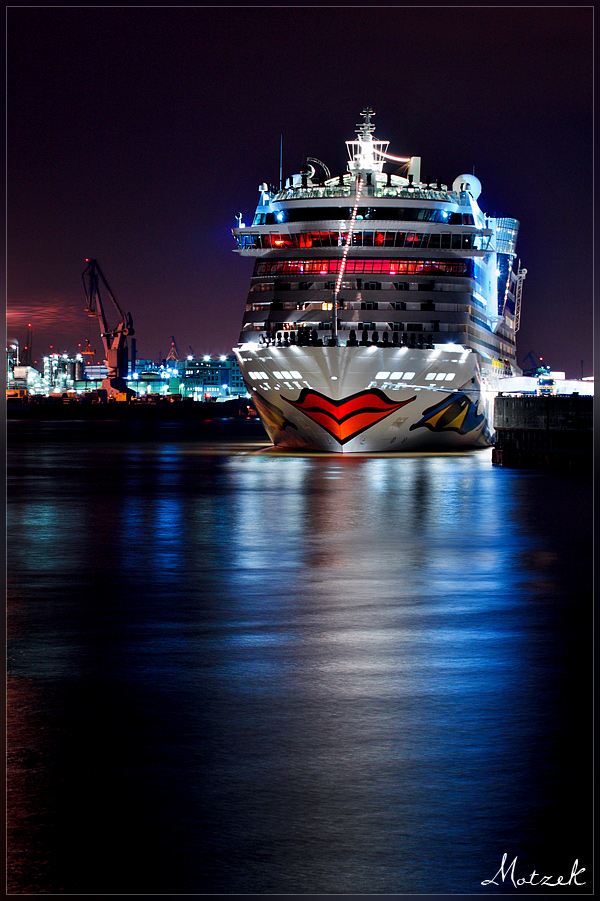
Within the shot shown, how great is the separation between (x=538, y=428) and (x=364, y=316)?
10557 mm

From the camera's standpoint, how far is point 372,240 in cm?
6106

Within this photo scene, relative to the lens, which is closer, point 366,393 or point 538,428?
point 366,393

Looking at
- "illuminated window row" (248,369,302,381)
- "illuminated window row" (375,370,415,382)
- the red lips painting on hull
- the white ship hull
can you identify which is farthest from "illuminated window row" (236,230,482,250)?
the red lips painting on hull

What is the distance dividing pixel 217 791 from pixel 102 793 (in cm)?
86

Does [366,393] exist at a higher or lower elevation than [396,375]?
lower

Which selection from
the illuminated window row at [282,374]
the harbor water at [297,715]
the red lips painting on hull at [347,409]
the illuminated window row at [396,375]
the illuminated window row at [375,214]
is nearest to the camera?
the harbor water at [297,715]

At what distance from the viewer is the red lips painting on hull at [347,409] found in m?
56.7

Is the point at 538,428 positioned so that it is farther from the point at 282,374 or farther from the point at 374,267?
the point at 282,374

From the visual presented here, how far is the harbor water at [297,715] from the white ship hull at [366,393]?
30.3 metres

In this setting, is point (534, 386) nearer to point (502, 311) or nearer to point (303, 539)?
point (502, 311)

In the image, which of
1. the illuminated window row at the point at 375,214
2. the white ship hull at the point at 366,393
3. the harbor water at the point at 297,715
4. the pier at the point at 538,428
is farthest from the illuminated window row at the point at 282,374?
the harbor water at the point at 297,715

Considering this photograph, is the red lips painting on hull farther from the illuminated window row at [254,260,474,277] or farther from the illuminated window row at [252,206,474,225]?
the illuminated window row at [252,206,474,225]

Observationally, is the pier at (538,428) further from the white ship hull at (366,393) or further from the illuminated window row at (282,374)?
the illuminated window row at (282,374)

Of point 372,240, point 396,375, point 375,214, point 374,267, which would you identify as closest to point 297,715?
point 396,375
